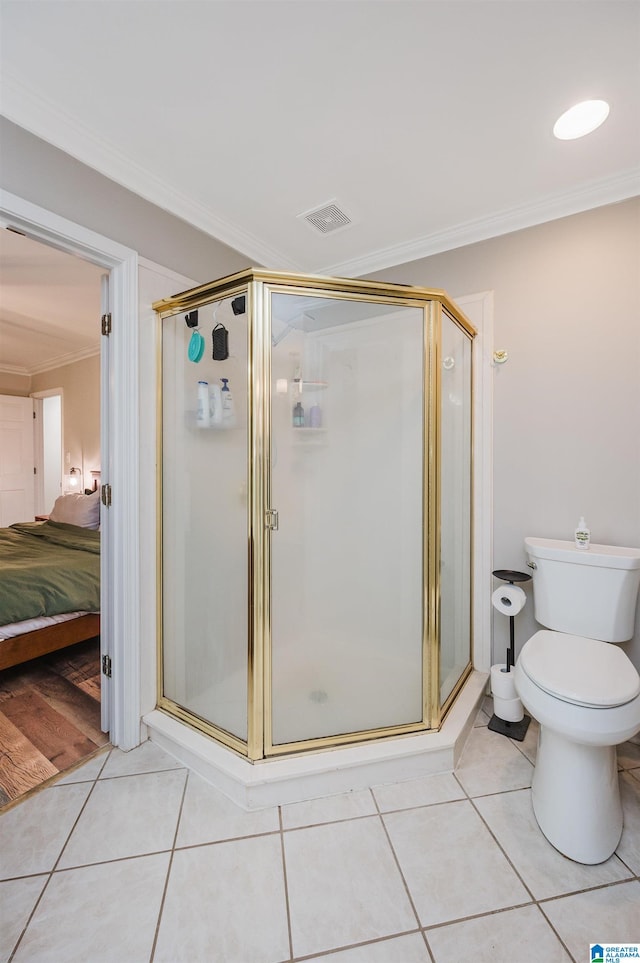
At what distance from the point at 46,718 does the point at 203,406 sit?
169 cm

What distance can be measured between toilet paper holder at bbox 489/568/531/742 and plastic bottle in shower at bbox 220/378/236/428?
4.57 feet

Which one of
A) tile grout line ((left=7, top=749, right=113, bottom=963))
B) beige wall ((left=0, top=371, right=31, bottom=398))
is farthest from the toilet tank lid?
beige wall ((left=0, top=371, right=31, bottom=398))

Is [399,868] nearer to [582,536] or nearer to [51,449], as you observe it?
[582,536]

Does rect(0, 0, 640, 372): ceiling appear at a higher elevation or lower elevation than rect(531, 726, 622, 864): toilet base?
higher

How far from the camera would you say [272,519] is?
5.25 ft

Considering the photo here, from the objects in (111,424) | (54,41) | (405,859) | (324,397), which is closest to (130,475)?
(111,424)

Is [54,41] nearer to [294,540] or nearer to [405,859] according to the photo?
[294,540]

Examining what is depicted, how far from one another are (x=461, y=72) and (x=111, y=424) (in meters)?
1.72

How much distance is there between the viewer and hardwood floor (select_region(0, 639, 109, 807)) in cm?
167

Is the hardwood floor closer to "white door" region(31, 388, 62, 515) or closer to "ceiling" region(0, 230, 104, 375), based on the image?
"ceiling" region(0, 230, 104, 375)

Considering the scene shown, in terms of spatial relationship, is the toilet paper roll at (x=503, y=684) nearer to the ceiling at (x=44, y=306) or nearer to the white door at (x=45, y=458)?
the ceiling at (x=44, y=306)

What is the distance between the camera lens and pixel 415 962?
102 centimetres

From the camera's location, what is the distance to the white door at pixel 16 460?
5.13m

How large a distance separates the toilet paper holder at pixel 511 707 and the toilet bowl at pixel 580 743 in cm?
40
